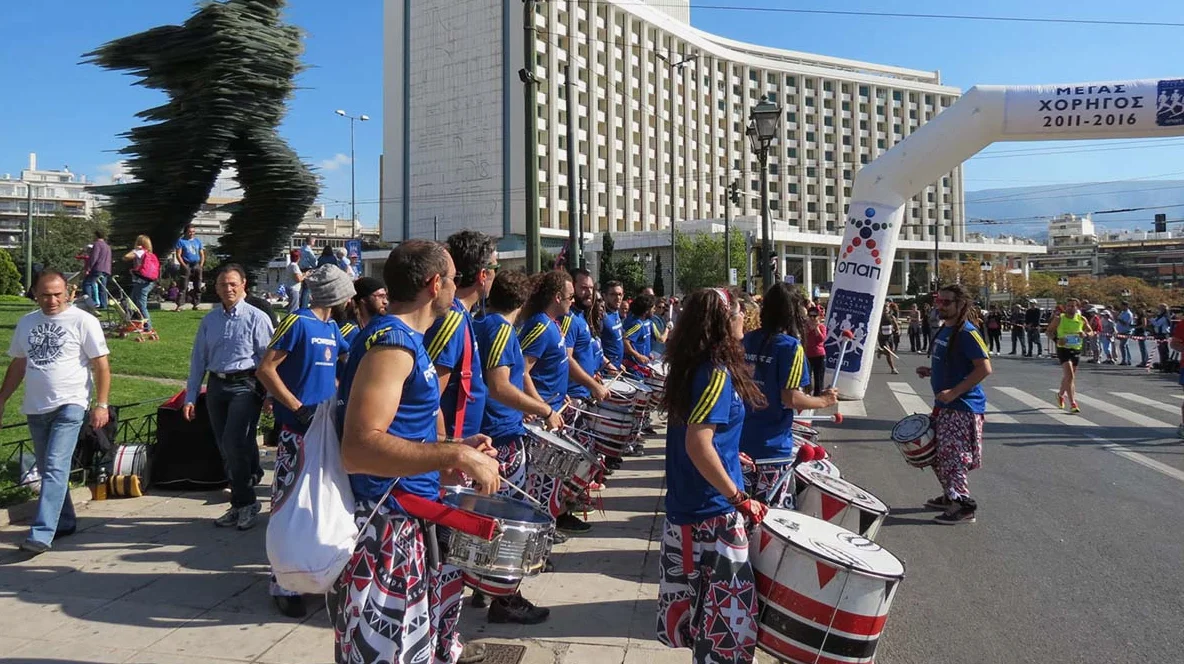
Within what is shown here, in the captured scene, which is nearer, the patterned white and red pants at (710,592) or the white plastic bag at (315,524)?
the white plastic bag at (315,524)

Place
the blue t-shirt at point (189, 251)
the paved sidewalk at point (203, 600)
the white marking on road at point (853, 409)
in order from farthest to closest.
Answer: the white marking on road at point (853, 409)
the blue t-shirt at point (189, 251)
the paved sidewalk at point (203, 600)

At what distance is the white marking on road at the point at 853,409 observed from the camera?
13352 millimetres

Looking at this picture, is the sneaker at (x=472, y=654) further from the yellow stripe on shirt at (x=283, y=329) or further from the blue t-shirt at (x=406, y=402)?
the yellow stripe on shirt at (x=283, y=329)

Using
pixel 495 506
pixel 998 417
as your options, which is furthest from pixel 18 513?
pixel 998 417

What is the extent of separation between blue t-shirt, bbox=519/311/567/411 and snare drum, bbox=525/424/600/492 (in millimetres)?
738

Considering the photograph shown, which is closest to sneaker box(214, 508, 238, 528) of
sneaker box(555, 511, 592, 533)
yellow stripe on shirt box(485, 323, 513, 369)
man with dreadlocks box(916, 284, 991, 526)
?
sneaker box(555, 511, 592, 533)

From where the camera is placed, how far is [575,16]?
75375mm

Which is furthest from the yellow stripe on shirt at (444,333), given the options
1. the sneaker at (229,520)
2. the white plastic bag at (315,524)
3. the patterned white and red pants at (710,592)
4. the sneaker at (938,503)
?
the sneaker at (938,503)

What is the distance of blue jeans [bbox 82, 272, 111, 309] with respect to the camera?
12.6 m

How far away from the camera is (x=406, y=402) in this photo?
106 inches

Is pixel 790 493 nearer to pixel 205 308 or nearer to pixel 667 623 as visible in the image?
pixel 667 623

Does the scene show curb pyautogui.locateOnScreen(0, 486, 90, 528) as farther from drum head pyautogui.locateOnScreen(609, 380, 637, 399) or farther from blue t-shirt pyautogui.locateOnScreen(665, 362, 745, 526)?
blue t-shirt pyautogui.locateOnScreen(665, 362, 745, 526)

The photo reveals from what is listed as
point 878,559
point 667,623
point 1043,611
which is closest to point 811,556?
point 878,559

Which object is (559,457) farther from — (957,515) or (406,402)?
(957,515)
